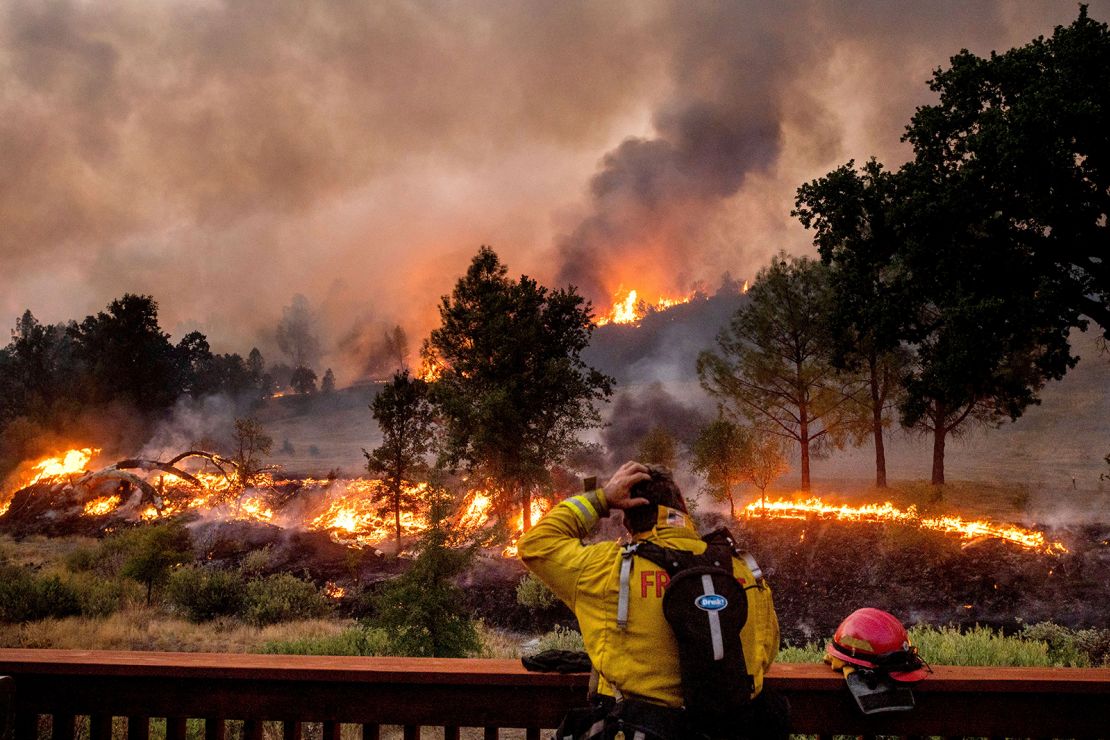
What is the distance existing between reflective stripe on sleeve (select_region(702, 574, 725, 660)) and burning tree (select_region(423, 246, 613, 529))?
93.7ft

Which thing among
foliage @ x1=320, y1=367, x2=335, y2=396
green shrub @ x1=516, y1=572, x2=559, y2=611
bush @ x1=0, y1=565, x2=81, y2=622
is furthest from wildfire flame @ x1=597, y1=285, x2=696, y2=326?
bush @ x1=0, y1=565, x2=81, y2=622

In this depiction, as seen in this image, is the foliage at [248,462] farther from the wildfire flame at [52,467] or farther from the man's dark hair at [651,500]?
the man's dark hair at [651,500]

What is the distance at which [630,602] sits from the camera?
105 inches

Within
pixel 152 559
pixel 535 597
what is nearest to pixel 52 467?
pixel 152 559

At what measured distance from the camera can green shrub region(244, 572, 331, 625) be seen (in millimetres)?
19109

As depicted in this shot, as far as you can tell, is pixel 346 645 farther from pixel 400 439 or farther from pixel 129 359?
pixel 129 359

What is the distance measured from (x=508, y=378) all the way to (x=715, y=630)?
31.2m

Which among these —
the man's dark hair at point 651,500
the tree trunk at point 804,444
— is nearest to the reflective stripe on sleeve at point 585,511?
the man's dark hair at point 651,500

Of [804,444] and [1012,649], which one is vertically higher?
[804,444]

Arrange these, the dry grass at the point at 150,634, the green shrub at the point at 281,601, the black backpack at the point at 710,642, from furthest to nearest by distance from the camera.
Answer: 1. the green shrub at the point at 281,601
2. the dry grass at the point at 150,634
3. the black backpack at the point at 710,642

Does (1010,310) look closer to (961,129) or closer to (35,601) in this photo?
(961,129)

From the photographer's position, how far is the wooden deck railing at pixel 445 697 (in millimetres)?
3076

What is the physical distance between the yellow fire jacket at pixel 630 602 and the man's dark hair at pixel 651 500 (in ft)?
0.19

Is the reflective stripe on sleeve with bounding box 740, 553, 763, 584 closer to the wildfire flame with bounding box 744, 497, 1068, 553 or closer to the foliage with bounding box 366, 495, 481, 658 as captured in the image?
the foliage with bounding box 366, 495, 481, 658
